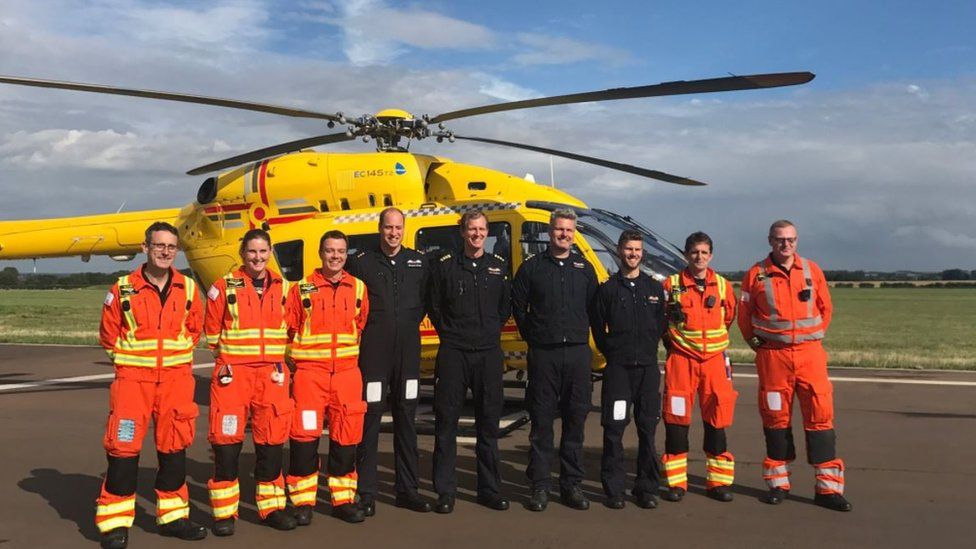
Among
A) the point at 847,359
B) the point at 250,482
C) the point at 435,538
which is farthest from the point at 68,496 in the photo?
the point at 847,359

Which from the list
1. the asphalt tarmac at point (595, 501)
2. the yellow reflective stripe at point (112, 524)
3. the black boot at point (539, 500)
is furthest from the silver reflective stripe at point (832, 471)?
the yellow reflective stripe at point (112, 524)

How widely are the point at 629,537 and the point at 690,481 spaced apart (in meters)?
1.47

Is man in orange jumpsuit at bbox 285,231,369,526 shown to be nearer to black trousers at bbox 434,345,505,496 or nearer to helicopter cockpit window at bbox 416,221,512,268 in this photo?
black trousers at bbox 434,345,505,496

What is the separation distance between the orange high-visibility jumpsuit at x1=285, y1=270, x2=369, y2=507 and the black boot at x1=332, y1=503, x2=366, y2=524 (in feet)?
0.11

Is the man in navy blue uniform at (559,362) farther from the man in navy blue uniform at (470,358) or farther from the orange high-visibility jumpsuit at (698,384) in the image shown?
the orange high-visibility jumpsuit at (698,384)

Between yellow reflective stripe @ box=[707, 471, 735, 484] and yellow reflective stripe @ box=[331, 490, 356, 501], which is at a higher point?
yellow reflective stripe @ box=[331, 490, 356, 501]

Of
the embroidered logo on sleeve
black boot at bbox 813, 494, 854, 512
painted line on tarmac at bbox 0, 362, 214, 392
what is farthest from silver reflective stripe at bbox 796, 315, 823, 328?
painted line on tarmac at bbox 0, 362, 214, 392

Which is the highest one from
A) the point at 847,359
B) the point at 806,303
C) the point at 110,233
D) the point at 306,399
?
the point at 110,233

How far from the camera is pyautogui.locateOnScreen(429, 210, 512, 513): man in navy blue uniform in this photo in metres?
5.04

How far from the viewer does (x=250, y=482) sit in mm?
5746

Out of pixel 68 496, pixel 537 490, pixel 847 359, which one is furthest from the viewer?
pixel 847 359

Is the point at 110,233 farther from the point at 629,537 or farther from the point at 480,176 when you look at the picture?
the point at 629,537

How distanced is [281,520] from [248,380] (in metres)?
0.95

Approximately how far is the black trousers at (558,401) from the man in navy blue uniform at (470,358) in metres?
0.26
